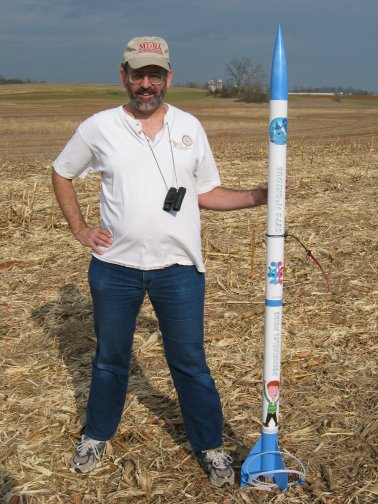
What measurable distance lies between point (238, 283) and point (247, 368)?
2.12 meters

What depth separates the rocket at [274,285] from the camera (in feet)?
10.8

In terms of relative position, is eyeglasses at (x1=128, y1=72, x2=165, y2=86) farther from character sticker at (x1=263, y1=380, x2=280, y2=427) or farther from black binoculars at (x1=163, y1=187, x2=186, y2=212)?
character sticker at (x1=263, y1=380, x2=280, y2=427)

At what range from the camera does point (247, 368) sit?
5.36 metres

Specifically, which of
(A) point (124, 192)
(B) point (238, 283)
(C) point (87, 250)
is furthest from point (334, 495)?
(C) point (87, 250)

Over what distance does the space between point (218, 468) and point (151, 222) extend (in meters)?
1.45

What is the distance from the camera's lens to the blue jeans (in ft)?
12.0

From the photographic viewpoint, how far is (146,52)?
136 inches

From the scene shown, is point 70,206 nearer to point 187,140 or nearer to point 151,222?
point 151,222

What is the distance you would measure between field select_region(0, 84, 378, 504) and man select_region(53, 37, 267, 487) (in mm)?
448

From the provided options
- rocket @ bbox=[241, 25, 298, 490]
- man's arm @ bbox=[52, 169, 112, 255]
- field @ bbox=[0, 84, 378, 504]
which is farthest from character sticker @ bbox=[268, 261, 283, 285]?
field @ bbox=[0, 84, 378, 504]

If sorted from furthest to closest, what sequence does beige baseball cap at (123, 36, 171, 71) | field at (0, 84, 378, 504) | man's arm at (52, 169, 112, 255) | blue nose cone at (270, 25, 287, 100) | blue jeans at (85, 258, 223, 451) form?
field at (0, 84, 378, 504) → man's arm at (52, 169, 112, 255) → blue jeans at (85, 258, 223, 451) → beige baseball cap at (123, 36, 171, 71) → blue nose cone at (270, 25, 287, 100)

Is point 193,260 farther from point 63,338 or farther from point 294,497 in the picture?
point 63,338

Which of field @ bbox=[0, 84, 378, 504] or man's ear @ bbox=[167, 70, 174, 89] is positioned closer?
man's ear @ bbox=[167, 70, 174, 89]

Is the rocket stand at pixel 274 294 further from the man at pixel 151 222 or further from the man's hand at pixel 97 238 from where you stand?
the man's hand at pixel 97 238
